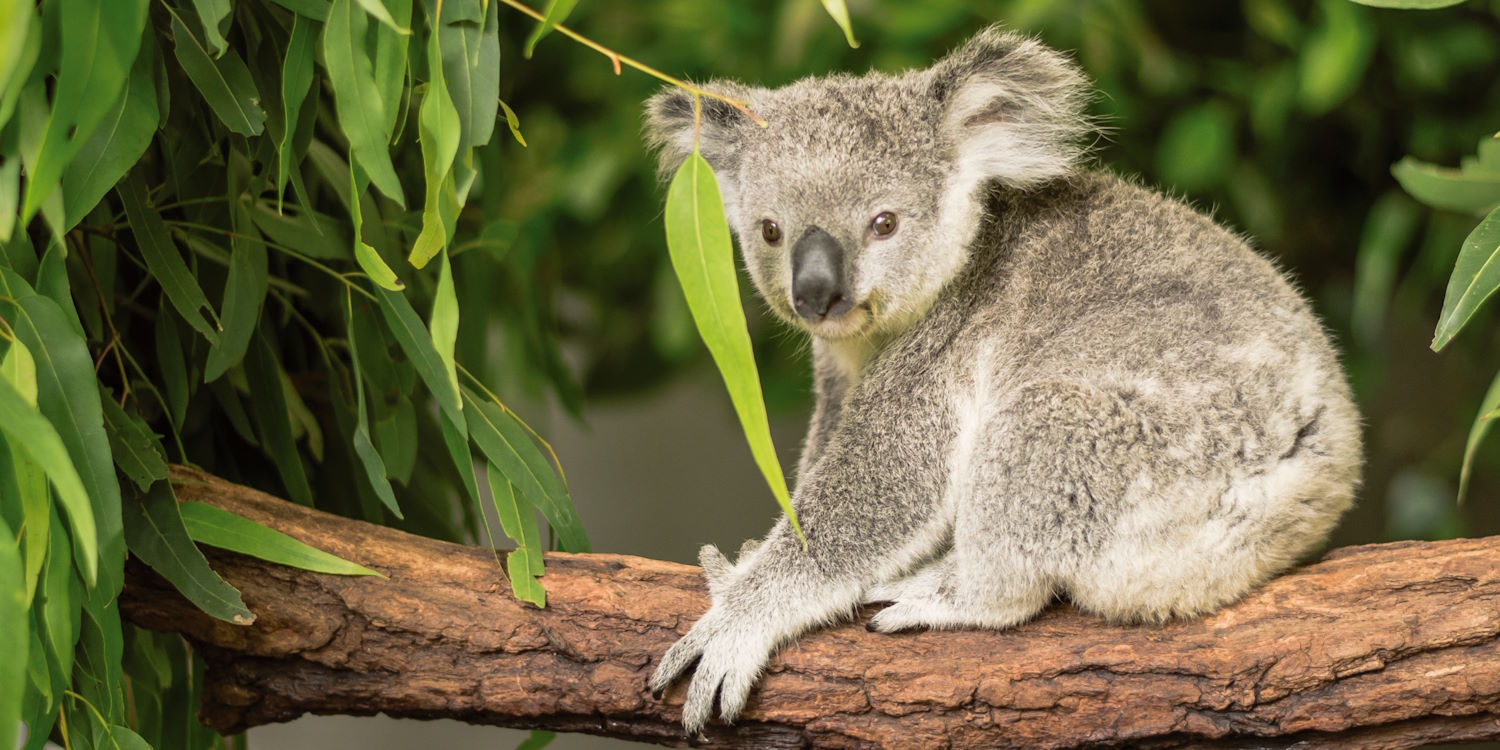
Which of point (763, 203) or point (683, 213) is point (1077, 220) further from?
point (683, 213)

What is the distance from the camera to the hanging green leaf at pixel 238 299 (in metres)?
1.89

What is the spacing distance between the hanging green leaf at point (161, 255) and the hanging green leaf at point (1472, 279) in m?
1.70

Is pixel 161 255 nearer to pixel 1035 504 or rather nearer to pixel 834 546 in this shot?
pixel 834 546

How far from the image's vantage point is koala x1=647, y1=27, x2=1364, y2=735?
189 centimetres

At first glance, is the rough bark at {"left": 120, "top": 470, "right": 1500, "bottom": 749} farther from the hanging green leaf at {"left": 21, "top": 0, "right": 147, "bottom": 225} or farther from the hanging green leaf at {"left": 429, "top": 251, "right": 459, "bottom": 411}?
the hanging green leaf at {"left": 21, "top": 0, "right": 147, "bottom": 225}

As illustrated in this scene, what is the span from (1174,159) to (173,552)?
2.40 m

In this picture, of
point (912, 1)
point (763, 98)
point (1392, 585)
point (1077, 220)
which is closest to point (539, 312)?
point (763, 98)

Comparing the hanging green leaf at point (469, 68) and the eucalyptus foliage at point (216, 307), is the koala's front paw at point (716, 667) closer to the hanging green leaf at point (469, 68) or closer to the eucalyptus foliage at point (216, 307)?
the eucalyptus foliage at point (216, 307)

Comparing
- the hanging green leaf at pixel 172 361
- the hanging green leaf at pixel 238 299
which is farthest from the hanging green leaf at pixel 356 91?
the hanging green leaf at pixel 172 361

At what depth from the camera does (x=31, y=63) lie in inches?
51.0

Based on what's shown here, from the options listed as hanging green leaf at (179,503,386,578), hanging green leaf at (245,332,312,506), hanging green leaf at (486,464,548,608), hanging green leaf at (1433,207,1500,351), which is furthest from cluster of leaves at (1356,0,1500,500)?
hanging green leaf at (245,332,312,506)

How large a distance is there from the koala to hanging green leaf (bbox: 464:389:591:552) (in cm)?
32

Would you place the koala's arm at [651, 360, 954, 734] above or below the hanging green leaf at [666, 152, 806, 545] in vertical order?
below

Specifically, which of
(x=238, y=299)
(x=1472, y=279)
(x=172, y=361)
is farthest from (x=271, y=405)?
(x=1472, y=279)
